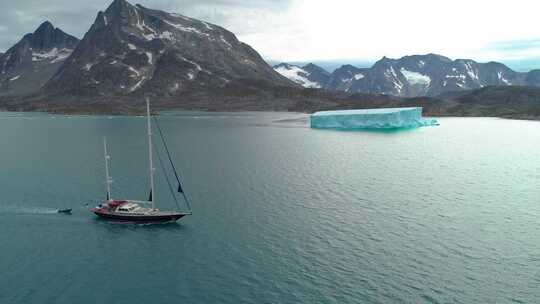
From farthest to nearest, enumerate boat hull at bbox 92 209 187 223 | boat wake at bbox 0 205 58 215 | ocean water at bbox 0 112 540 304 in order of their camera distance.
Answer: boat wake at bbox 0 205 58 215
boat hull at bbox 92 209 187 223
ocean water at bbox 0 112 540 304

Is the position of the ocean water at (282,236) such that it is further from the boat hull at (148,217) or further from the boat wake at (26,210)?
the boat hull at (148,217)

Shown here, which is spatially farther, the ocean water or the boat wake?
the boat wake

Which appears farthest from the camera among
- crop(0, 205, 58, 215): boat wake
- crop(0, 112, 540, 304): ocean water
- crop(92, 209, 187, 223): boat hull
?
crop(0, 205, 58, 215): boat wake

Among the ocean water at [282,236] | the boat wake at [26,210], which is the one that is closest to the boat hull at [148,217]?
the ocean water at [282,236]

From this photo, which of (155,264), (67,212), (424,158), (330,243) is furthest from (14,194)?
(424,158)

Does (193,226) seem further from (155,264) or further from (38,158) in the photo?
(38,158)

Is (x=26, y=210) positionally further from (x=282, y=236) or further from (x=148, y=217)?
(x=282, y=236)

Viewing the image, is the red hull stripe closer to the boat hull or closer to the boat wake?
the boat hull

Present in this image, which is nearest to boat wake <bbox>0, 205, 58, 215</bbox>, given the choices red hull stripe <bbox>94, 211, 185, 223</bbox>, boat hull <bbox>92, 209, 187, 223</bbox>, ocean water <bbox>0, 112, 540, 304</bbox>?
ocean water <bbox>0, 112, 540, 304</bbox>

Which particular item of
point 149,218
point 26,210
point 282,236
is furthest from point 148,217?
point 26,210

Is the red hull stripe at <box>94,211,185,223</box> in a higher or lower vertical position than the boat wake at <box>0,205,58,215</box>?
higher
